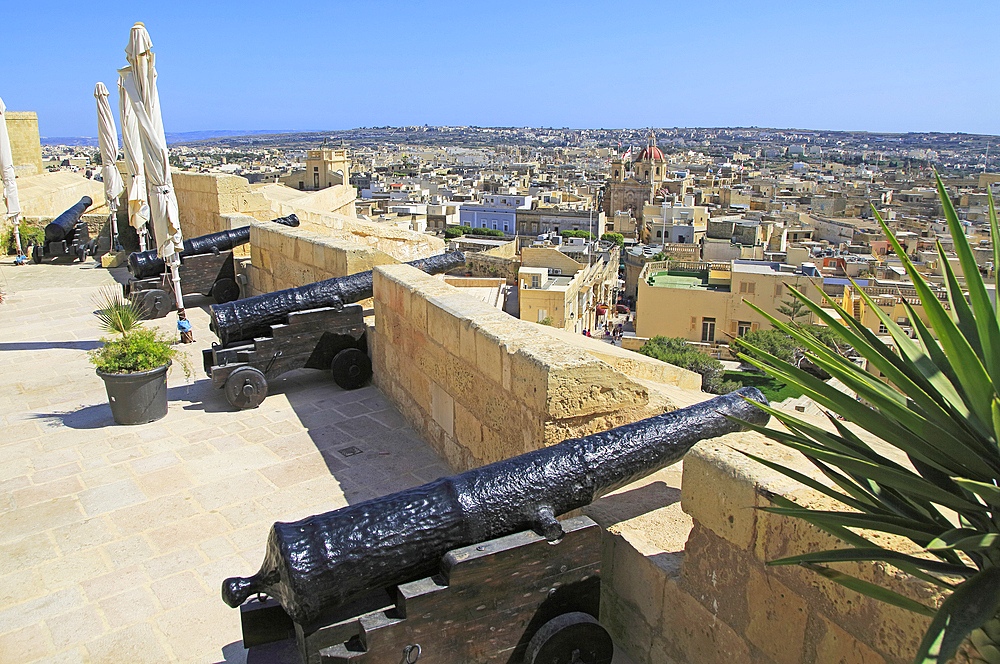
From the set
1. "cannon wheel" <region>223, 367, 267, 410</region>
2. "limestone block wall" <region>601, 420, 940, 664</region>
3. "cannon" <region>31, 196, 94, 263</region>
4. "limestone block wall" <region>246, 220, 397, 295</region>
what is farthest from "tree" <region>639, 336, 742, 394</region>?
"limestone block wall" <region>601, 420, 940, 664</region>

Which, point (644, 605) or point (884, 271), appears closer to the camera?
point (644, 605)

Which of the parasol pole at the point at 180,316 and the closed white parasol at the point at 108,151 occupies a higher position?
the closed white parasol at the point at 108,151

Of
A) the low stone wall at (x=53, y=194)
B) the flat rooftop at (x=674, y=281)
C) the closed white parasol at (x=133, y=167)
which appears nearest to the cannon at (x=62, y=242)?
the low stone wall at (x=53, y=194)

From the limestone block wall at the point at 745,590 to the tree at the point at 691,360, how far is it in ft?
69.2

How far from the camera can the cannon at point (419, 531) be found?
6.01ft

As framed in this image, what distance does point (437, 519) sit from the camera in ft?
6.46

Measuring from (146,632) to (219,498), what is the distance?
3.12ft

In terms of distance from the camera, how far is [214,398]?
15.6ft

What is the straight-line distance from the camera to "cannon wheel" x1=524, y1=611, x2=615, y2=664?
2041 mm

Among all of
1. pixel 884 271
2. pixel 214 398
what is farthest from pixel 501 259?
pixel 214 398

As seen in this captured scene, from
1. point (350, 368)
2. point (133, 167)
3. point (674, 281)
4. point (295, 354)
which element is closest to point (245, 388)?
point (295, 354)

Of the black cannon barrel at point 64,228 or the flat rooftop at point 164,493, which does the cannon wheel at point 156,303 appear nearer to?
the flat rooftop at point 164,493

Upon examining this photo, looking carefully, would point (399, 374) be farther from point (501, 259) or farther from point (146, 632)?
point (501, 259)

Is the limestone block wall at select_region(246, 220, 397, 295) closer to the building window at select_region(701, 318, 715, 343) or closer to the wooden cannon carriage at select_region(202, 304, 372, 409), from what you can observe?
the wooden cannon carriage at select_region(202, 304, 372, 409)
